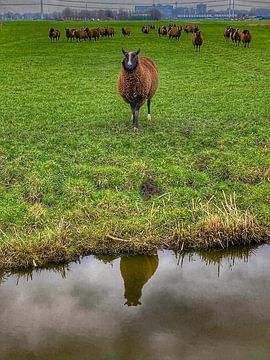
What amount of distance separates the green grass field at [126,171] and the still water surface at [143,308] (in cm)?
44

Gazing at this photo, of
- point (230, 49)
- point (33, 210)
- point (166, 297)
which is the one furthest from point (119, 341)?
point (230, 49)

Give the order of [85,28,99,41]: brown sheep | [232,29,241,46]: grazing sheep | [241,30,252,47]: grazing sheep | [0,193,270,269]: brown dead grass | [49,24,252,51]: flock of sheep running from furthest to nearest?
[85,28,99,41]: brown sheep
[232,29,241,46]: grazing sheep
[49,24,252,51]: flock of sheep
[241,30,252,47]: grazing sheep
[0,193,270,269]: brown dead grass

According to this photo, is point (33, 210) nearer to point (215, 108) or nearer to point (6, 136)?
point (6, 136)

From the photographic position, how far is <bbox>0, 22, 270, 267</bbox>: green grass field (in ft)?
25.7

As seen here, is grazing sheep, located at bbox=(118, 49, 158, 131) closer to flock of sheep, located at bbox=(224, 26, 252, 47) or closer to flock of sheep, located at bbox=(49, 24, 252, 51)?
flock of sheep, located at bbox=(49, 24, 252, 51)

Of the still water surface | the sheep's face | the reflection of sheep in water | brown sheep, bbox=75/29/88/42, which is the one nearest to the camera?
the still water surface

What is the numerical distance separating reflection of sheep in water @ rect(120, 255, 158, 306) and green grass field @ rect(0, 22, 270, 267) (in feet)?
0.73

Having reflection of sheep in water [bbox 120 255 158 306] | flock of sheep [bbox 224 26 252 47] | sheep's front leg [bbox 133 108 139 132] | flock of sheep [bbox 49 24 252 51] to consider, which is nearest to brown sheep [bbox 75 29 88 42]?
flock of sheep [bbox 49 24 252 51]

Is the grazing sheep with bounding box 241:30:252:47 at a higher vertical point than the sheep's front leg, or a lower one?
higher

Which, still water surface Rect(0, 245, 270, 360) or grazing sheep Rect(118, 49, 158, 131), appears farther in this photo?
grazing sheep Rect(118, 49, 158, 131)

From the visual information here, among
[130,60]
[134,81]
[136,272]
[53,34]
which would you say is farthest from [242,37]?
[136,272]

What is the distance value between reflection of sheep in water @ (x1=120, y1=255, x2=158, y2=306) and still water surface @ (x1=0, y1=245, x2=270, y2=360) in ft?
0.05

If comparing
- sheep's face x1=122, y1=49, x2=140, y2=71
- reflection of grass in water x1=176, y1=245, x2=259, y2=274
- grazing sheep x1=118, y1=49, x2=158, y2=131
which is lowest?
reflection of grass in water x1=176, y1=245, x2=259, y2=274

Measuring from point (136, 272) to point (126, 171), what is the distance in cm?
325
